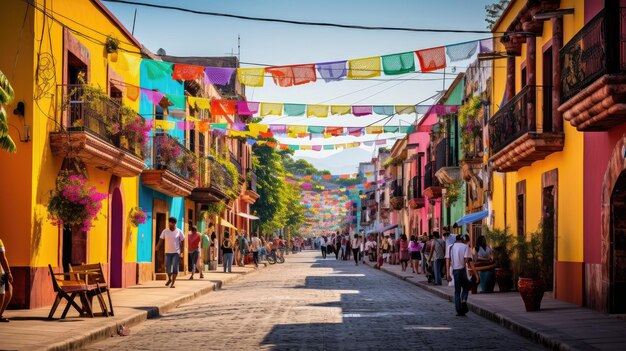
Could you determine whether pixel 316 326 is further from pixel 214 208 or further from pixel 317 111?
pixel 214 208

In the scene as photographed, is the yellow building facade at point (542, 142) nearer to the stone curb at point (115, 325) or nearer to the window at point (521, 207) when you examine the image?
the window at point (521, 207)

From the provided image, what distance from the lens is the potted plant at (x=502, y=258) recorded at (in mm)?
22969

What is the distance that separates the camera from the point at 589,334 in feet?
41.8

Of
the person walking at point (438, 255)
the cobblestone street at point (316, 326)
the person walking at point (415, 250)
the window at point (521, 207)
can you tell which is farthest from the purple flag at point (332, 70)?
the person walking at point (415, 250)

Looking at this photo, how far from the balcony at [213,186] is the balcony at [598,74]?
21.9 meters

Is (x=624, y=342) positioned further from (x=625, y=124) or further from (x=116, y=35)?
(x=116, y=35)

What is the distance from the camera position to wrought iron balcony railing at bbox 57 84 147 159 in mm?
19328

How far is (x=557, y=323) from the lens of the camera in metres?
14.4

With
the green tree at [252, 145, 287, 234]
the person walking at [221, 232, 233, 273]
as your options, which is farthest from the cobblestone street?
the green tree at [252, 145, 287, 234]

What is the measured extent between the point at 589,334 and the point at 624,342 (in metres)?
1.06

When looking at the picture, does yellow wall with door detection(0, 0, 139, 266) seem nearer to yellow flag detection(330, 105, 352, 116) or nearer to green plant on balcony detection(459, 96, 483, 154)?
yellow flag detection(330, 105, 352, 116)

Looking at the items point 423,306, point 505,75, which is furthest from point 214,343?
point 505,75

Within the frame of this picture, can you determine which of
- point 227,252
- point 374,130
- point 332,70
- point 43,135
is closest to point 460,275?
point 332,70

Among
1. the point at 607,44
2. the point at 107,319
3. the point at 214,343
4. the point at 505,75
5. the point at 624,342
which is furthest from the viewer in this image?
the point at 505,75
